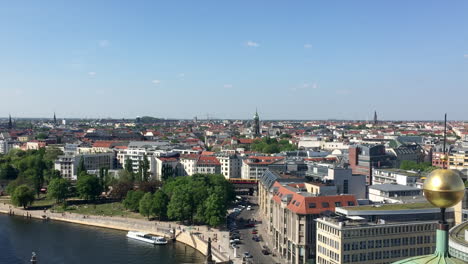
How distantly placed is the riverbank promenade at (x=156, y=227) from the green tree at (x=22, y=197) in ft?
2.68

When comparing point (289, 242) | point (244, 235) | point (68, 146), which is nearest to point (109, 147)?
point (68, 146)

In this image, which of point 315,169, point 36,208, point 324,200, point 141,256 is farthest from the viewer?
point 36,208

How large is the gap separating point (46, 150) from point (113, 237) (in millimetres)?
43259

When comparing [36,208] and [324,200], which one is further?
[36,208]

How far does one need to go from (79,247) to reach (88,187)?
14.8m

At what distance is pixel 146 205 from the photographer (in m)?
44.3

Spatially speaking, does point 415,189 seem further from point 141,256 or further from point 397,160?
point 397,160

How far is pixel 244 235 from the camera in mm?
38250

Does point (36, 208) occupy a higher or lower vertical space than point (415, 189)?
lower

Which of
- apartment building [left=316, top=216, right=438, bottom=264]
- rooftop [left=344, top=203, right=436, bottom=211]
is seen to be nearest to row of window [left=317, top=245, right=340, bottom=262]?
apartment building [left=316, top=216, right=438, bottom=264]

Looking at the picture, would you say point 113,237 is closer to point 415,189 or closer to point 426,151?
point 415,189

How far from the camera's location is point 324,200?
30.4 m

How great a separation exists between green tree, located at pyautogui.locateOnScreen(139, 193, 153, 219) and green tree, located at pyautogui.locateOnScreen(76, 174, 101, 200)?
31.2 feet

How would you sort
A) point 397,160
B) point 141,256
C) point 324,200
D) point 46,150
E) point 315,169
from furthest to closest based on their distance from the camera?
point 46,150 → point 397,160 → point 315,169 → point 141,256 → point 324,200
